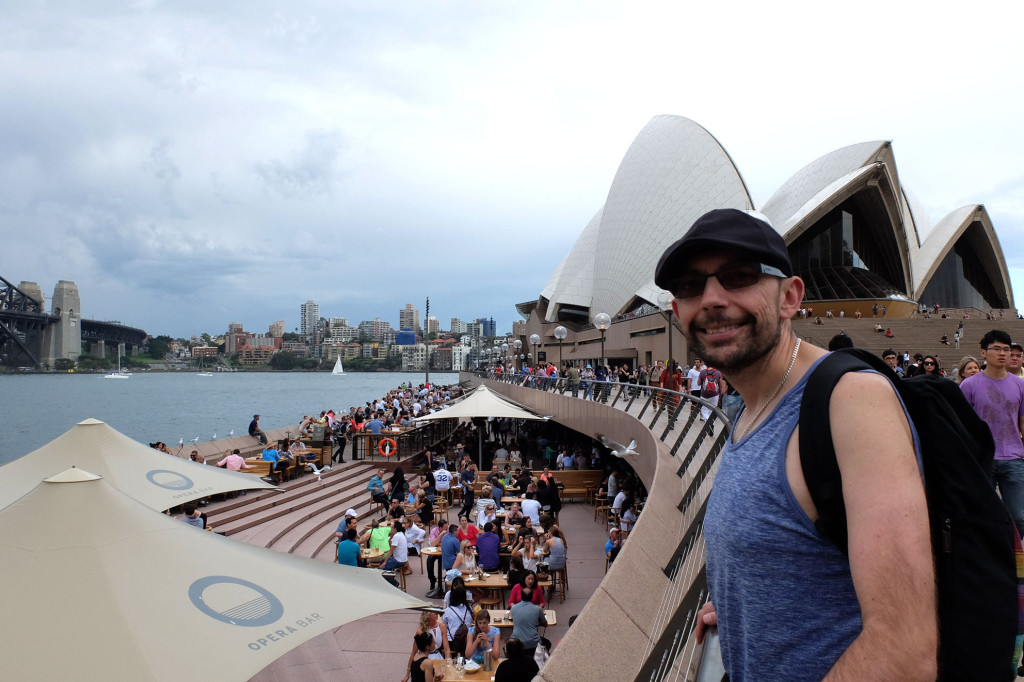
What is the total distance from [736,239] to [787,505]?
50 cm

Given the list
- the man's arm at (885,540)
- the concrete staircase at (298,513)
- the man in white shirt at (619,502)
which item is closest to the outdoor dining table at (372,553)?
the concrete staircase at (298,513)

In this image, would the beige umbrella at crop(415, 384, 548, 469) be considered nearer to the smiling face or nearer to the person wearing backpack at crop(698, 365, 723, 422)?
the person wearing backpack at crop(698, 365, 723, 422)

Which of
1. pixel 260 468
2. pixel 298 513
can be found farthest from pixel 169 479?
pixel 260 468

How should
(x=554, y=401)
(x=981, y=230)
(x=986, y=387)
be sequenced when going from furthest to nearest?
Answer: (x=981, y=230)
(x=554, y=401)
(x=986, y=387)

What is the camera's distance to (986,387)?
388 cm

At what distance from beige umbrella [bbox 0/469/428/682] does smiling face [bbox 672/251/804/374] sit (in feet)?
11.6

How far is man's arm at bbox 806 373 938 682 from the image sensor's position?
832mm

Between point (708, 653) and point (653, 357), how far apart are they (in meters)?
28.5

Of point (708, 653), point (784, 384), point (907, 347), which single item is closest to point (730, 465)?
point (784, 384)

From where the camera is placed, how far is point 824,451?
93 cm

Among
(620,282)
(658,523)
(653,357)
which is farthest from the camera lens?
(620,282)

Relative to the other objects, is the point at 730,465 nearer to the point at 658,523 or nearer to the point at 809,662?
the point at 809,662

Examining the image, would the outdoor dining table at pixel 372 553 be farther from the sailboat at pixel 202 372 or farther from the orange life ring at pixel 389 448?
the sailboat at pixel 202 372

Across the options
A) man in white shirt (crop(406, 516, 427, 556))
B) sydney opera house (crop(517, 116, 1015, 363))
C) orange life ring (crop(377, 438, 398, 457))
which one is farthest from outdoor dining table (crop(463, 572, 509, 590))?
sydney opera house (crop(517, 116, 1015, 363))
